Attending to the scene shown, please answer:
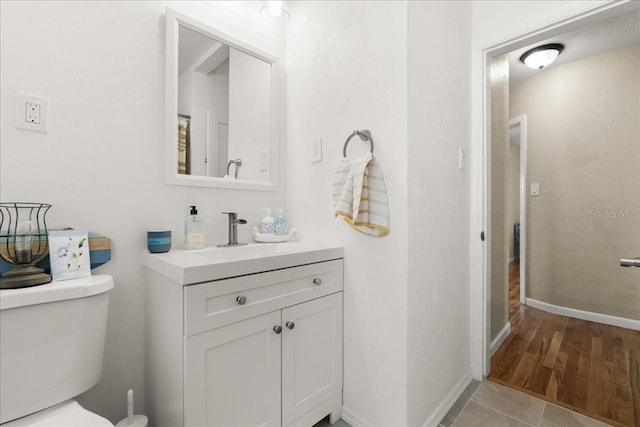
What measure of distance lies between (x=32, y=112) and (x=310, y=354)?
1.42m

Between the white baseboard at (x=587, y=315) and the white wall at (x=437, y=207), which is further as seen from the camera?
the white baseboard at (x=587, y=315)

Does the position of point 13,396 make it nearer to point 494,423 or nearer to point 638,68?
point 494,423

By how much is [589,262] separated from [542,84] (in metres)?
1.61

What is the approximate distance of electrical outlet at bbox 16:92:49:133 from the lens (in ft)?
3.28

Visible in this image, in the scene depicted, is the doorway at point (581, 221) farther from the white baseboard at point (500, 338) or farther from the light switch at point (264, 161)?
the light switch at point (264, 161)

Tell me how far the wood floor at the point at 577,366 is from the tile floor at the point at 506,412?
0.24 feet

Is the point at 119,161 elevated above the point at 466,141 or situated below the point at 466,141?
below

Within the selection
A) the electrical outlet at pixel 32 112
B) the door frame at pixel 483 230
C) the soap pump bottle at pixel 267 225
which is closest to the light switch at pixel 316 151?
the soap pump bottle at pixel 267 225

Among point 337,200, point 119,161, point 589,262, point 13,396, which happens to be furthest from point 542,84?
point 13,396

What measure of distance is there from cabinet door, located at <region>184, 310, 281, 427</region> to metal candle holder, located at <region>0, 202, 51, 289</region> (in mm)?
520

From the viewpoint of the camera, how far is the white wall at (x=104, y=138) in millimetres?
1014

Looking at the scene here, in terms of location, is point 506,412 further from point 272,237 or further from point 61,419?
point 61,419

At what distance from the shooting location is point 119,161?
47.6 inches

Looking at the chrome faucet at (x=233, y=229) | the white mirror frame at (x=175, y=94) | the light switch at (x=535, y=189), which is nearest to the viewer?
the white mirror frame at (x=175, y=94)
